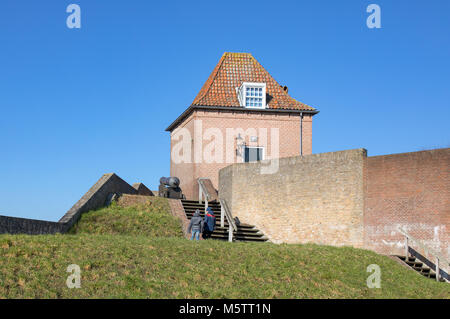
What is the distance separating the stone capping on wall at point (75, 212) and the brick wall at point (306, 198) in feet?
19.8

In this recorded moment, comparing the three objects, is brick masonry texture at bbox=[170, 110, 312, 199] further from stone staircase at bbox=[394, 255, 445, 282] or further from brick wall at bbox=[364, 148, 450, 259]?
stone staircase at bbox=[394, 255, 445, 282]

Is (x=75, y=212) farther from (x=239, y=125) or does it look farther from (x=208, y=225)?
(x=239, y=125)

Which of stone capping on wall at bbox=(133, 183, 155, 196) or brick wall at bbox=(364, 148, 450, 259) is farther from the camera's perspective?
stone capping on wall at bbox=(133, 183, 155, 196)

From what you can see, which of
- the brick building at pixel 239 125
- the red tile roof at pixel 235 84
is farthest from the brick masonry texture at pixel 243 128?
the red tile roof at pixel 235 84

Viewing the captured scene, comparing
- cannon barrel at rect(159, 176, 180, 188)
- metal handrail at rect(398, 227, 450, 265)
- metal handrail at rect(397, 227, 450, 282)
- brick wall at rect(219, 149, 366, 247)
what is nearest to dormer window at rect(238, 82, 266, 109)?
cannon barrel at rect(159, 176, 180, 188)

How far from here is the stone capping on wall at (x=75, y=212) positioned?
698 inches

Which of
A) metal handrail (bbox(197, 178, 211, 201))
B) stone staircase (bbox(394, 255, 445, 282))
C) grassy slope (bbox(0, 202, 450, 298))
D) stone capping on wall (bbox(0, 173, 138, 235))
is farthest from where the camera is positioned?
metal handrail (bbox(197, 178, 211, 201))

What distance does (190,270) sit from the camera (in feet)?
48.8

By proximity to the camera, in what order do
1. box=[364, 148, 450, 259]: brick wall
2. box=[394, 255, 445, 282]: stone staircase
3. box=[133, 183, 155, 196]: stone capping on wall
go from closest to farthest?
box=[394, 255, 445, 282]: stone staircase → box=[364, 148, 450, 259]: brick wall → box=[133, 183, 155, 196]: stone capping on wall

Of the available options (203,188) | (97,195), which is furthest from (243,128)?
(97,195)

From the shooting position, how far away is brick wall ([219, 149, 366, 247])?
71.2 feet

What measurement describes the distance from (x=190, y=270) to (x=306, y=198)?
9.60 meters
